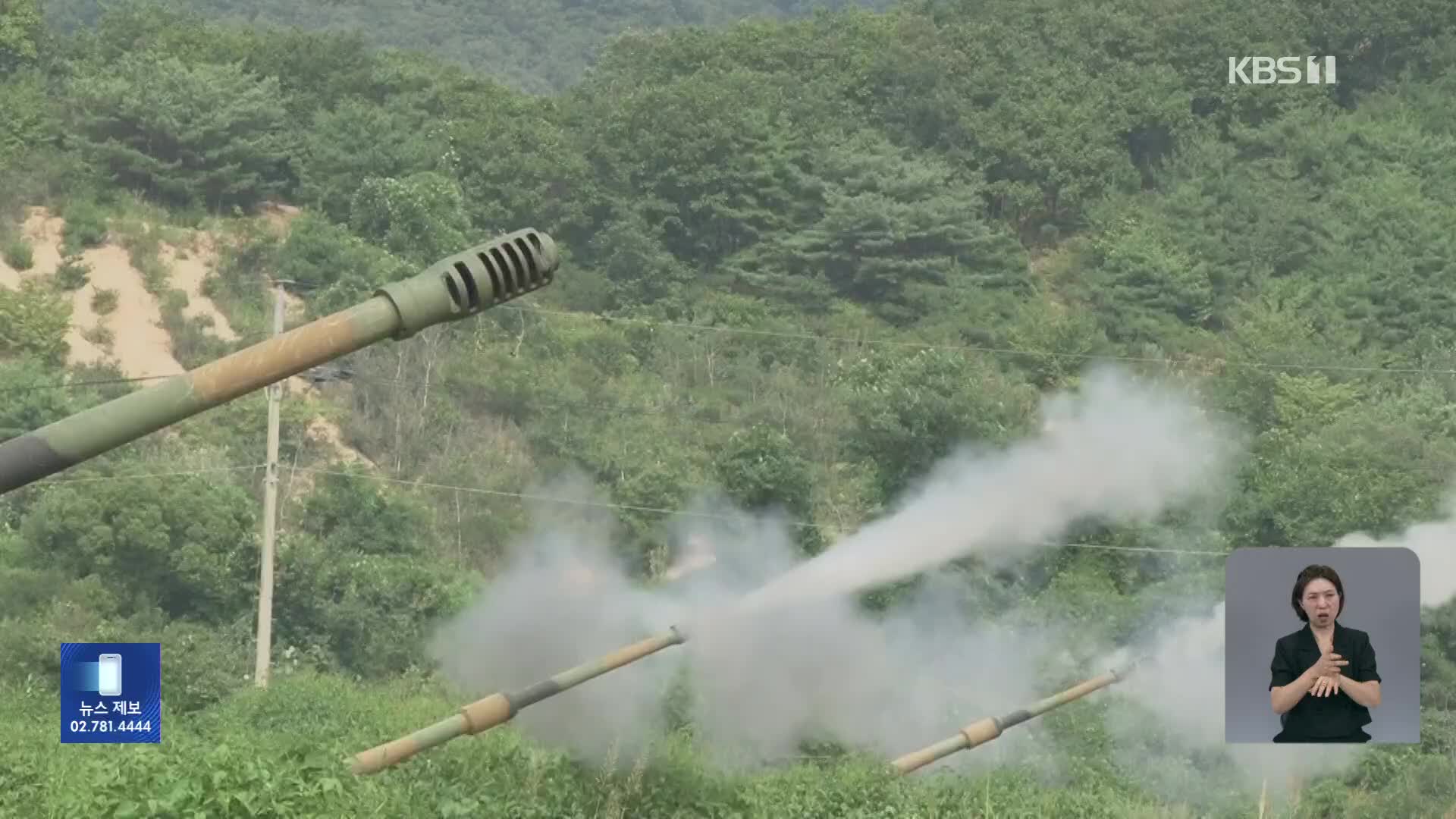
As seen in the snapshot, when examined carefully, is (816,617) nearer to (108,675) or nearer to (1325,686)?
(108,675)

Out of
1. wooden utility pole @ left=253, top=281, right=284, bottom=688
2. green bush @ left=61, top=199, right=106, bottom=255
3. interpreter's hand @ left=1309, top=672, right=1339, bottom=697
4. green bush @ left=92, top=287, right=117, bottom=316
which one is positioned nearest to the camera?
interpreter's hand @ left=1309, top=672, right=1339, bottom=697

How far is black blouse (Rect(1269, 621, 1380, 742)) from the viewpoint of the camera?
487 inches

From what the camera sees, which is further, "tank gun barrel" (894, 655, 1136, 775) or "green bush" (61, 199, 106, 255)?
"green bush" (61, 199, 106, 255)

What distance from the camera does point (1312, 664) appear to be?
12.4 metres

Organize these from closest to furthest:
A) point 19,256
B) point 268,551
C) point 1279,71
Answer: point 268,551, point 19,256, point 1279,71

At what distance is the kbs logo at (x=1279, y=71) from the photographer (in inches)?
3654

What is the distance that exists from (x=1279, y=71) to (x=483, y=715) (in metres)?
77.4

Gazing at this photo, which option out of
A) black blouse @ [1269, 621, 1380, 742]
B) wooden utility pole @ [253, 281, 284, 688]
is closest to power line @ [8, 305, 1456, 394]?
wooden utility pole @ [253, 281, 284, 688]

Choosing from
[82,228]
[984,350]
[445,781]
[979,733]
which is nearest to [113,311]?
[82,228]

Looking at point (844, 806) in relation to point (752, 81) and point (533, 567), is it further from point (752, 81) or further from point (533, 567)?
point (752, 81)

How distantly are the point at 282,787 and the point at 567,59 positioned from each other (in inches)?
4894

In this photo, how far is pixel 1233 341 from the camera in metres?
72.3

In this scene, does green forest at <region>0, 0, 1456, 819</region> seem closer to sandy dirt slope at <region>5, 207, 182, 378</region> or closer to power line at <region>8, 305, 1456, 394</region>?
power line at <region>8, 305, 1456, 394</region>

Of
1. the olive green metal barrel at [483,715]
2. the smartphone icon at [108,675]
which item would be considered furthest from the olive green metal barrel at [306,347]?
the olive green metal barrel at [483,715]
